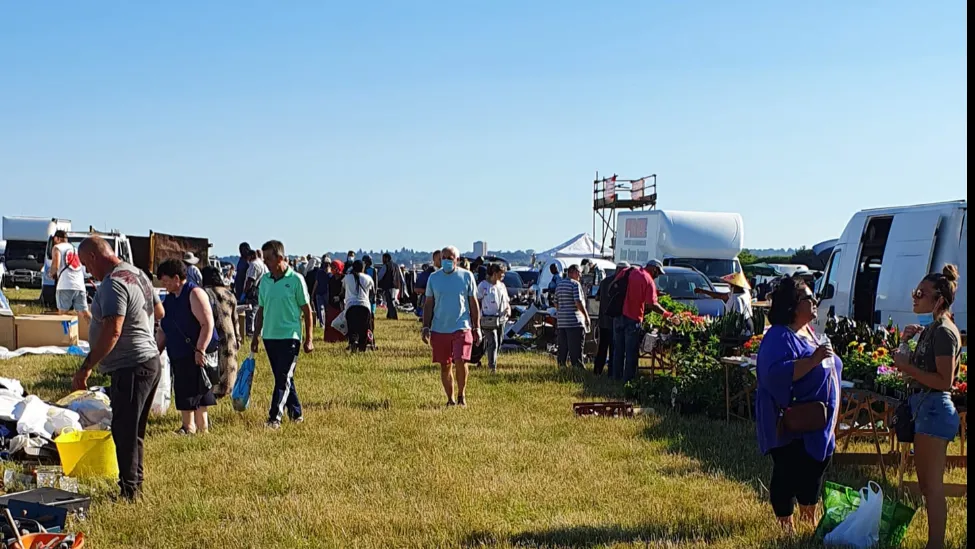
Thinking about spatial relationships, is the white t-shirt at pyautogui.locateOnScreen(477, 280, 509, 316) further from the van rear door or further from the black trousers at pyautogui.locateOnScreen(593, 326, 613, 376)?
the van rear door

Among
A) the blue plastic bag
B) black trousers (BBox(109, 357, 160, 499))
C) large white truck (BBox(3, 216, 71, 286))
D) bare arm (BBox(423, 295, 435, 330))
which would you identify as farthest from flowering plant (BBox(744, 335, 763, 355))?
large white truck (BBox(3, 216, 71, 286))

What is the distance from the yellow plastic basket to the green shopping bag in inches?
201

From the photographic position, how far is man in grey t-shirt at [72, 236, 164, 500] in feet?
21.8

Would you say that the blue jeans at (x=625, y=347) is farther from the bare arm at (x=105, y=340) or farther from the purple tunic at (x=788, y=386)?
the bare arm at (x=105, y=340)

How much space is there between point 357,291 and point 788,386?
1247 centimetres

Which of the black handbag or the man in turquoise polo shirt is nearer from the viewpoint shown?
the black handbag

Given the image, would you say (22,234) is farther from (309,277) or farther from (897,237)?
(897,237)

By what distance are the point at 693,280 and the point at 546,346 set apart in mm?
3027

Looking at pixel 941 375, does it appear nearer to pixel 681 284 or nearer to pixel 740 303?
pixel 740 303

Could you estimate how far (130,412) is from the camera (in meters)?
6.85

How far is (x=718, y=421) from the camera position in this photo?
10.7m

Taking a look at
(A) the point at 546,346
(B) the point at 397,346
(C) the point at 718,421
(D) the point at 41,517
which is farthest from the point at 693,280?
(D) the point at 41,517

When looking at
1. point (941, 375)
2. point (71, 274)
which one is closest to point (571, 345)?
point (71, 274)

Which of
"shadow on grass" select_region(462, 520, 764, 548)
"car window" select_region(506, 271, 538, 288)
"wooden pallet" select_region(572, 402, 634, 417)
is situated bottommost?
"shadow on grass" select_region(462, 520, 764, 548)
